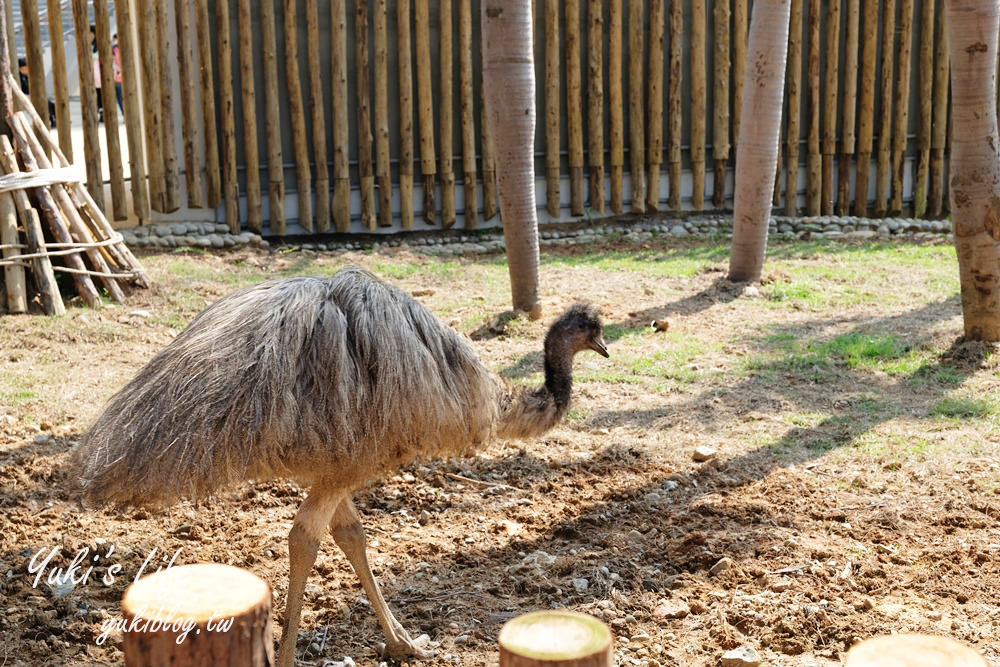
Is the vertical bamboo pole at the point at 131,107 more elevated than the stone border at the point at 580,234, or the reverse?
the vertical bamboo pole at the point at 131,107

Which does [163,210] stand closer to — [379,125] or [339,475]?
[379,125]

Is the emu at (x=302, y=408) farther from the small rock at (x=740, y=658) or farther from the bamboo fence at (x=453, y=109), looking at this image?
the bamboo fence at (x=453, y=109)

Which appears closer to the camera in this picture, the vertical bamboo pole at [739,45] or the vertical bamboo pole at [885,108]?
the vertical bamboo pole at [739,45]

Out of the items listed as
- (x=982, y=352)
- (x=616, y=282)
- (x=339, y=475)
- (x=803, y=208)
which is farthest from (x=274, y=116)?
(x=339, y=475)

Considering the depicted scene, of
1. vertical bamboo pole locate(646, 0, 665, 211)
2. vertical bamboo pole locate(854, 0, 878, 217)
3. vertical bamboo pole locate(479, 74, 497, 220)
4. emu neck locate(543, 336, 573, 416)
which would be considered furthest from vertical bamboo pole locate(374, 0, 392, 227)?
emu neck locate(543, 336, 573, 416)

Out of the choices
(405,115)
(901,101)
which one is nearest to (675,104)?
(901,101)

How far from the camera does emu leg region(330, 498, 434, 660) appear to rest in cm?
395

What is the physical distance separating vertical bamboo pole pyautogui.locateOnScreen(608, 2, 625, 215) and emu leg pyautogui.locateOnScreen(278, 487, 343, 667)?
804cm

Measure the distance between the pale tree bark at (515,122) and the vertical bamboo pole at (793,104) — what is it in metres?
4.93

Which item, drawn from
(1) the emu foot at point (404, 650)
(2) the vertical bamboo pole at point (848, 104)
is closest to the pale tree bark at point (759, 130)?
(2) the vertical bamboo pole at point (848, 104)

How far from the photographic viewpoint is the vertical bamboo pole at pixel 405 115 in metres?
10.6

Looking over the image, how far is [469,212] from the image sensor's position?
36.4 ft

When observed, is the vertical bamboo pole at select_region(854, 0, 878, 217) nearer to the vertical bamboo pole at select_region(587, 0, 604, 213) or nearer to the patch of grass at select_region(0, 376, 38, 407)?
the vertical bamboo pole at select_region(587, 0, 604, 213)

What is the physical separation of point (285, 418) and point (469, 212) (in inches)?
306
